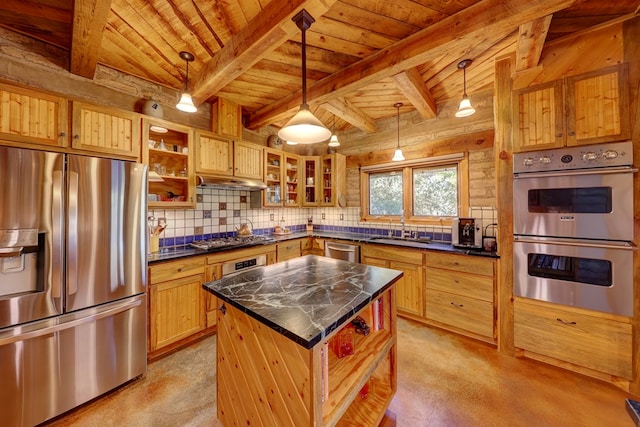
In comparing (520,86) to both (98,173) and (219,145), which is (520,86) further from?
(98,173)

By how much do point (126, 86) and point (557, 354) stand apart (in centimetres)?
473

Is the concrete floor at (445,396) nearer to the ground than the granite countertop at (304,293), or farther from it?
nearer to the ground

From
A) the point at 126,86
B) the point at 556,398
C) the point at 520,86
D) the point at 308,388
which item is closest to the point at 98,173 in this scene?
the point at 126,86

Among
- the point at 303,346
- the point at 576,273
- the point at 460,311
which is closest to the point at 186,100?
the point at 303,346

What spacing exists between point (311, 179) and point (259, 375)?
10.6 feet

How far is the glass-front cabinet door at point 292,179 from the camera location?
12.7 ft

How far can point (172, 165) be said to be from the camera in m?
2.75

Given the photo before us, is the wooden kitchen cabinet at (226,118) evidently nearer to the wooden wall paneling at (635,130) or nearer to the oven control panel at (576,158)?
the oven control panel at (576,158)

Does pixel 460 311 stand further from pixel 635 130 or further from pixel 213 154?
pixel 213 154

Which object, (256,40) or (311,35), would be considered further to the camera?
(311,35)

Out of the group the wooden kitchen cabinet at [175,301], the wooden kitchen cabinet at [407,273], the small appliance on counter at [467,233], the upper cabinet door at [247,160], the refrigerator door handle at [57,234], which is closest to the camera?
the refrigerator door handle at [57,234]

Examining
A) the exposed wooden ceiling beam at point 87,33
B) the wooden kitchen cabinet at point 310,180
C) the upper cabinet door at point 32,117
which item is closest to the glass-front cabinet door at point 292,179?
the wooden kitchen cabinet at point 310,180

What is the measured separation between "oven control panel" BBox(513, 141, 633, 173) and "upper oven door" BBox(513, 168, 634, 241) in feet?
0.18

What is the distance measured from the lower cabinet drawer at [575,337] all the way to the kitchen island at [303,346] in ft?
4.76
